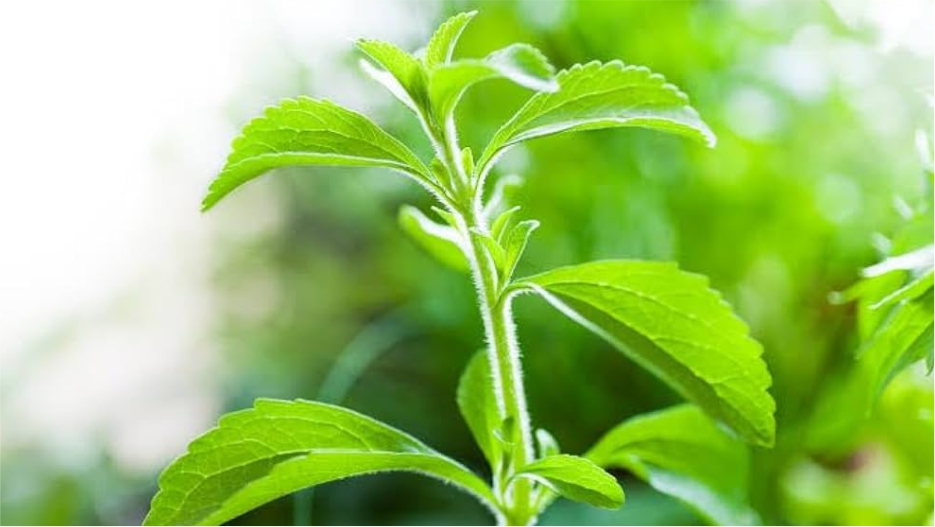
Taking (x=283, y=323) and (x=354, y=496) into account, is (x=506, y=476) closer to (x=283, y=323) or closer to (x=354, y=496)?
(x=354, y=496)

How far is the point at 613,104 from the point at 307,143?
81 mm

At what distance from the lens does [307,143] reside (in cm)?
29

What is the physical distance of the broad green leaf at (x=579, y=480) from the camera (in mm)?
302

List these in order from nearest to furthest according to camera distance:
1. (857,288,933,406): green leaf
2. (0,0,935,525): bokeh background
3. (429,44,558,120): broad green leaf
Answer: (429,44,558,120): broad green leaf → (857,288,933,406): green leaf → (0,0,935,525): bokeh background

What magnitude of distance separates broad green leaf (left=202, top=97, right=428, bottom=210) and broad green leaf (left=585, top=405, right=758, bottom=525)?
15 centimetres

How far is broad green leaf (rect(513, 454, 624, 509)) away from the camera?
0.99 ft

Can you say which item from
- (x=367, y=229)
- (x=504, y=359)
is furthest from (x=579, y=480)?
(x=367, y=229)

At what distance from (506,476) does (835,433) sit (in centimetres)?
32

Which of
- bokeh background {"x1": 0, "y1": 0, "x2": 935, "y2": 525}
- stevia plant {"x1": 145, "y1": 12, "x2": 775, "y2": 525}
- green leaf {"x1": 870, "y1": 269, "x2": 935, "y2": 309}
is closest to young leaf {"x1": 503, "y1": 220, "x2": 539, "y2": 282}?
stevia plant {"x1": 145, "y1": 12, "x2": 775, "y2": 525}

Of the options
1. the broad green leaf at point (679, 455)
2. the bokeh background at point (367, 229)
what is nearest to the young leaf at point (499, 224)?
the broad green leaf at point (679, 455)

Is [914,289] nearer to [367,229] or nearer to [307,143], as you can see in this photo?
[307,143]

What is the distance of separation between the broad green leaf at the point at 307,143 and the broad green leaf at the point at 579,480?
88 millimetres

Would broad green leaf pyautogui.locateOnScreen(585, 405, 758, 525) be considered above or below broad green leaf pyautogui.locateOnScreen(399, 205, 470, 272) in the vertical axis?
below

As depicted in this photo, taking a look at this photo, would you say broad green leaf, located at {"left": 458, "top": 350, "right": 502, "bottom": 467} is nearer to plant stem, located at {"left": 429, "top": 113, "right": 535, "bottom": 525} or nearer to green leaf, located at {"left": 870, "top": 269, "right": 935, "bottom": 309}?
plant stem, located at {"left": 429, "top": 113, "right": 535, "bottom": 525}
